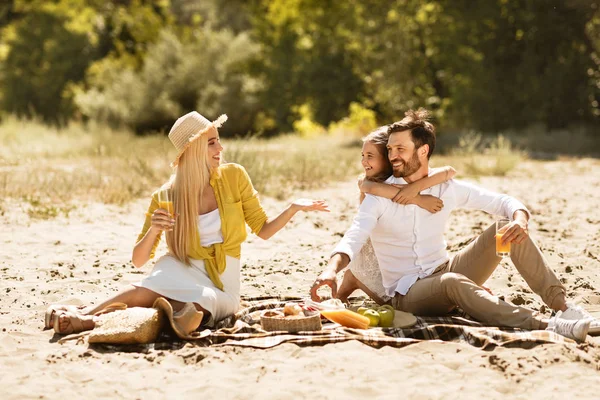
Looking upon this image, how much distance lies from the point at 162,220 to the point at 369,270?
1456 mm

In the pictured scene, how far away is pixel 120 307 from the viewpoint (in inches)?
205

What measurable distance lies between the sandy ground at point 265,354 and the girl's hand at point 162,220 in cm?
72

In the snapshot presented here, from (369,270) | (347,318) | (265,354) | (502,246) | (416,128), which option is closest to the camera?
(265,354)

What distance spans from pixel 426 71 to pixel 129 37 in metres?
11.2

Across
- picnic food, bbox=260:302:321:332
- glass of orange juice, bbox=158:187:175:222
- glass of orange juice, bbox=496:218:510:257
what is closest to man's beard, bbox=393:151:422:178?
glass of orange juice, bbox=496:218:510:257

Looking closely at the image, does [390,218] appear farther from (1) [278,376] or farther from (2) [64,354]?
(2) [64,354]

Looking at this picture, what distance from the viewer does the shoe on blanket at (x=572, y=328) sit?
15.8 feet

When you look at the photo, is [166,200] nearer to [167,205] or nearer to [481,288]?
[167,205]

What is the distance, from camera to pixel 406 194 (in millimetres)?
5227

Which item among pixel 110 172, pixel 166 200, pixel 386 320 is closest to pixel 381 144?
pixel 386 320

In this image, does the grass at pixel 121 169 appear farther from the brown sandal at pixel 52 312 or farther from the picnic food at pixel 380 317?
the picnic food at pixel 380 317

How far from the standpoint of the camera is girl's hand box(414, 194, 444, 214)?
5.30 meters

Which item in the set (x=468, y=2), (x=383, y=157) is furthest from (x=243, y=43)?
(x=383, y=157)

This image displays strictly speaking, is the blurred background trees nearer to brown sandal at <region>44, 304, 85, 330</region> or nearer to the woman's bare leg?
the woman's bare leg
